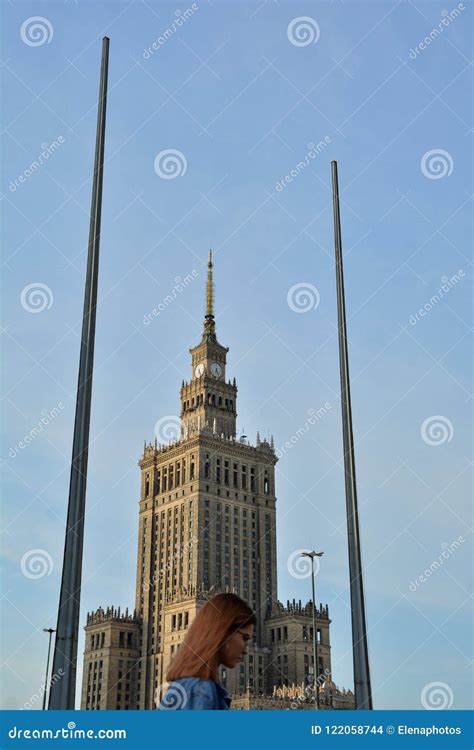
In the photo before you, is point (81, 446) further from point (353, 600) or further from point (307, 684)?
point (307, 684)

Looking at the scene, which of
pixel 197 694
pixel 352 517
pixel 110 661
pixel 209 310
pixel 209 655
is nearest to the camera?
pixel 197 694

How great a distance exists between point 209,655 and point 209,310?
443ft

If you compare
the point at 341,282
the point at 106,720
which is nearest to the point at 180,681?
the point at 106,720

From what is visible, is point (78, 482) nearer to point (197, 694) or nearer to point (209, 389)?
point (197, 694)

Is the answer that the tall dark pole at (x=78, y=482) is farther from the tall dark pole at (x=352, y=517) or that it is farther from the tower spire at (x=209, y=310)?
the tower spire at (x=209, y=310)

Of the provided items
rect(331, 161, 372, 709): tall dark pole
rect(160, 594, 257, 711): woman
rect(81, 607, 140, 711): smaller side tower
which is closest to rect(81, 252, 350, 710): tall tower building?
rect(81, 607, 140, 711): smaller side tower

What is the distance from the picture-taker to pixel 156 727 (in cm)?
945

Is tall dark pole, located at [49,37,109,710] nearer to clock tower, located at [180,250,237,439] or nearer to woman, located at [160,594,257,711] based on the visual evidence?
woman, located at [160,594,257,711]

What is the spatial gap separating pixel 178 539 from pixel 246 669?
22.7 meters

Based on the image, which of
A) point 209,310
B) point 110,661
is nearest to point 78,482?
point 110,661

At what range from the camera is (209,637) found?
545 cm

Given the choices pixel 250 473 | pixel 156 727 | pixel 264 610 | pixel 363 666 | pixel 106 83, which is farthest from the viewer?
pixel 250 473

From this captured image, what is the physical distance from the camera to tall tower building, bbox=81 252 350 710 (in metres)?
113

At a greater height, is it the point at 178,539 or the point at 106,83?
the point at 178,539
